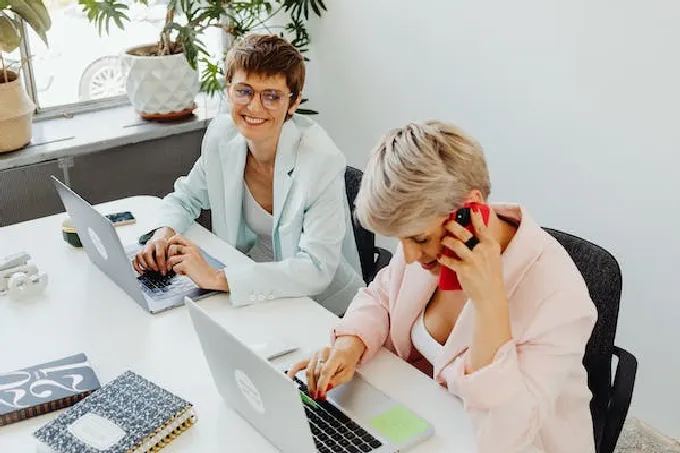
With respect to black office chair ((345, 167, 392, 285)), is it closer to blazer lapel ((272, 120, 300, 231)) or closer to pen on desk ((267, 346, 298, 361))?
blazer lapel ((272, 120, 300, 231))

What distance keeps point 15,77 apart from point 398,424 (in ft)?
7.33

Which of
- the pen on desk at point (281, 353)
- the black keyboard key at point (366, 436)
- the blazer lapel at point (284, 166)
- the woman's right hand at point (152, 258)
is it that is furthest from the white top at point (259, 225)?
the black keyboard key at point (366, 436)

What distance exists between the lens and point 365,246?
247 cm

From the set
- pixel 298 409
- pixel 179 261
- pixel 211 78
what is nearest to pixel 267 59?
pixel 179 261

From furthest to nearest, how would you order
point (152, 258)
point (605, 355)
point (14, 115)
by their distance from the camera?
point (14, 115)
point (152, 258)
point (605, 355)

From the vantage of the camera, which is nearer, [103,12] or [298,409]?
[298,409]

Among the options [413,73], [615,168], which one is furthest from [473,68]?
[615,168]

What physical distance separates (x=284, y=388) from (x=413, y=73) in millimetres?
2116

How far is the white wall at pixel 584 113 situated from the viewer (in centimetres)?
243

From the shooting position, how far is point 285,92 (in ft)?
7.26

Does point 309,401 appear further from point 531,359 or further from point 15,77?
point 15,77

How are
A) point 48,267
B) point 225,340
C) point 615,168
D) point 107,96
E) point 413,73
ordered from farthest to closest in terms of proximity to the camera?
point 107,96
point 413,73
point 615,168
point 48,267
point 225,340

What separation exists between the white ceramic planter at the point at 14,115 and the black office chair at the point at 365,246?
1.37 meters

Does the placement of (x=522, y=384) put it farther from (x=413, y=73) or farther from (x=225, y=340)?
(x=413, y=73)
